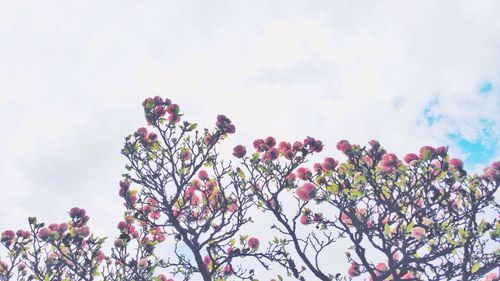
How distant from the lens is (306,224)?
8.87 meters

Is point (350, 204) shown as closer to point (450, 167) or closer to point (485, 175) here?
point (450, 167)

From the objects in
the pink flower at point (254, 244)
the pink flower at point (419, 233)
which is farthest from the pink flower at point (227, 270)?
the pink flower at point (419, 233)

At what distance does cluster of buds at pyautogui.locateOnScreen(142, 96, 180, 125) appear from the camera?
8.88 m

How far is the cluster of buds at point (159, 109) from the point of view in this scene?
888cm

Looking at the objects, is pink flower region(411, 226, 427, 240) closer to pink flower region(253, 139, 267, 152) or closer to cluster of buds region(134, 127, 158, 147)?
pink flower region(253, 139, 267, 152)

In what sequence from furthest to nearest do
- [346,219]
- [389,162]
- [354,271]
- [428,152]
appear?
[346,219] < [354,271] < [389,162] < [428,152]

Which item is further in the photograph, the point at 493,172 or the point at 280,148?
the point at 280,148

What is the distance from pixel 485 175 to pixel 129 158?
750 cm

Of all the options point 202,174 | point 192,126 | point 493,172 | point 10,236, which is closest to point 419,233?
point 493,172

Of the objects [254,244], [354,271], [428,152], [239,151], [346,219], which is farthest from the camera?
[254,244]

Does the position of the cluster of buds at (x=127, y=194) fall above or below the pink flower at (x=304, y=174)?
above

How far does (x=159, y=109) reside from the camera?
8.92 m

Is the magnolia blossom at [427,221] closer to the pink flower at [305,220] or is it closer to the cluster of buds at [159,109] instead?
the pink flower at [305,220]

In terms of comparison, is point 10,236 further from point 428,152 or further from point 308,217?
point 428,152
